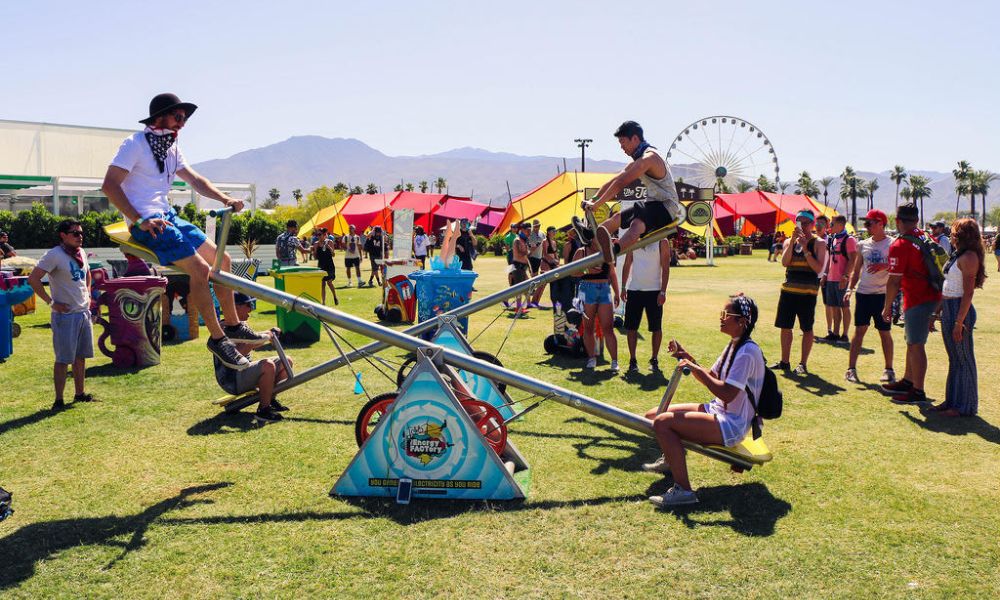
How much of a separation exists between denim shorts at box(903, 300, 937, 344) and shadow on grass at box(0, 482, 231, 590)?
7745 millimetres

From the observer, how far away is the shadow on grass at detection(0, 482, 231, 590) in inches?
174

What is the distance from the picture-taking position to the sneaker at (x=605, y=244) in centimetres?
686

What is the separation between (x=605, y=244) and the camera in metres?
6.88

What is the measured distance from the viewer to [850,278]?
1045 centimetres

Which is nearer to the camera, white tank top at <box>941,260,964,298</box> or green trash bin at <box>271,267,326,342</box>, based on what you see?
white tank top at <box>941,260,964,298</box>

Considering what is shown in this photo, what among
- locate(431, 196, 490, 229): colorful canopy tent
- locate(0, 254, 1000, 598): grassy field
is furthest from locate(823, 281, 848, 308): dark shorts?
locate(431, 196, 490, 229): colorful canopy tent

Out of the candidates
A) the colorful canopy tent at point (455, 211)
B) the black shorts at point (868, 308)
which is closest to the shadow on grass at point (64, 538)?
the black shorts at point (868, 308)

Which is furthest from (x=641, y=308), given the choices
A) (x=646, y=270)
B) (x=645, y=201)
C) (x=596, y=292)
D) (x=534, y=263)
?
(x=534, y=263)

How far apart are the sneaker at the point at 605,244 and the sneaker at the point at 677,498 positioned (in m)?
2.32

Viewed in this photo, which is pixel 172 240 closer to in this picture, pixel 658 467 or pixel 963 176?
pixel 658 467

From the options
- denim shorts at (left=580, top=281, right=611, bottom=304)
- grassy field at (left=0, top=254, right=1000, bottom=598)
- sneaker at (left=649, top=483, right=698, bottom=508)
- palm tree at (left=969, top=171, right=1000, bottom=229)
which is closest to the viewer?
grassy field at (left=0, top=254, right=1000, bottom=598)

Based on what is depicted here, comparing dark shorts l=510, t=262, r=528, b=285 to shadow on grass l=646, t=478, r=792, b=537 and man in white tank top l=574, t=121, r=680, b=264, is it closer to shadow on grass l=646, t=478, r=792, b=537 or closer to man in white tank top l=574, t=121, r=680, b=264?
man in white tank top l=574, t=121, r=680, b=264

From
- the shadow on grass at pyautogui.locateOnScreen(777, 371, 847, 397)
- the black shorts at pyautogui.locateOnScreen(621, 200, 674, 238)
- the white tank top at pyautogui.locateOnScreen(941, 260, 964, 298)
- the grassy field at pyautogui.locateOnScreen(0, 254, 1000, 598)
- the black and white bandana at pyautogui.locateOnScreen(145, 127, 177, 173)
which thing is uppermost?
the black and white bandana at pyautogui.locateOnScreen(145, 127, 177, 173)

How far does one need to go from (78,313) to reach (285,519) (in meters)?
4.74
